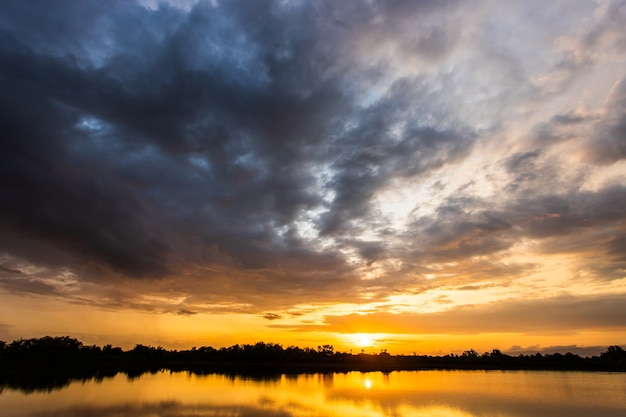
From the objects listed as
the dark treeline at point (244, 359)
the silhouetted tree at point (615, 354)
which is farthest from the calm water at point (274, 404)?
the silhouetted tree at point (615, 354)

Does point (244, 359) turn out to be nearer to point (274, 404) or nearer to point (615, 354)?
point (274, 404)

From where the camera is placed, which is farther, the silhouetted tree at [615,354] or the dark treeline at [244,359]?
the silhouetted tree at [615,354]

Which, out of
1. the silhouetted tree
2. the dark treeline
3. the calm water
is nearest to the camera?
the calm water

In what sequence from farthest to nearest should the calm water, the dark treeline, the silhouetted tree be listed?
the silhouetted tree, the dark treeline, the calm water

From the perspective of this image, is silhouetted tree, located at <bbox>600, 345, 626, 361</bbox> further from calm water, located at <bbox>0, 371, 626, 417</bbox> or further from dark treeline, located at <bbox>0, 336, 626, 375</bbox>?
calm water, located at <bbox>0, 371, 626, 417</bbox>

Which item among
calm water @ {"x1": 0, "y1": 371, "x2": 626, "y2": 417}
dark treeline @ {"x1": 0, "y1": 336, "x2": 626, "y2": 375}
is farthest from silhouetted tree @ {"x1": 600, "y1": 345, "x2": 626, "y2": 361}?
calm water @ {"x1": 0, "y1": 371, "x2": 626, "y2": 417}

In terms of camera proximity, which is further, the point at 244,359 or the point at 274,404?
the point at 244,359

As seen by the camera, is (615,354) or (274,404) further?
(615,354)

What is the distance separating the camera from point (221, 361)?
190 meters

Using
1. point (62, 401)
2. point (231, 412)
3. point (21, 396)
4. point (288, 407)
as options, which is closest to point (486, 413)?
point (288, 407)

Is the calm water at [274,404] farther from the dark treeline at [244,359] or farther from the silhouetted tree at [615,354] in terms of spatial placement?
the silhouetted tree at [615,354]

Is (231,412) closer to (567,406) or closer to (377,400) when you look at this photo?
(377,400)

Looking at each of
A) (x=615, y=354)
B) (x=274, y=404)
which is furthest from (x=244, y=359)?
(x=615, y=354)

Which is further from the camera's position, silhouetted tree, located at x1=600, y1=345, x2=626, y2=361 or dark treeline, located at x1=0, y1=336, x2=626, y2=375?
silhouetted tree, located at x1=600, y1=345, x2=626, y2=361
